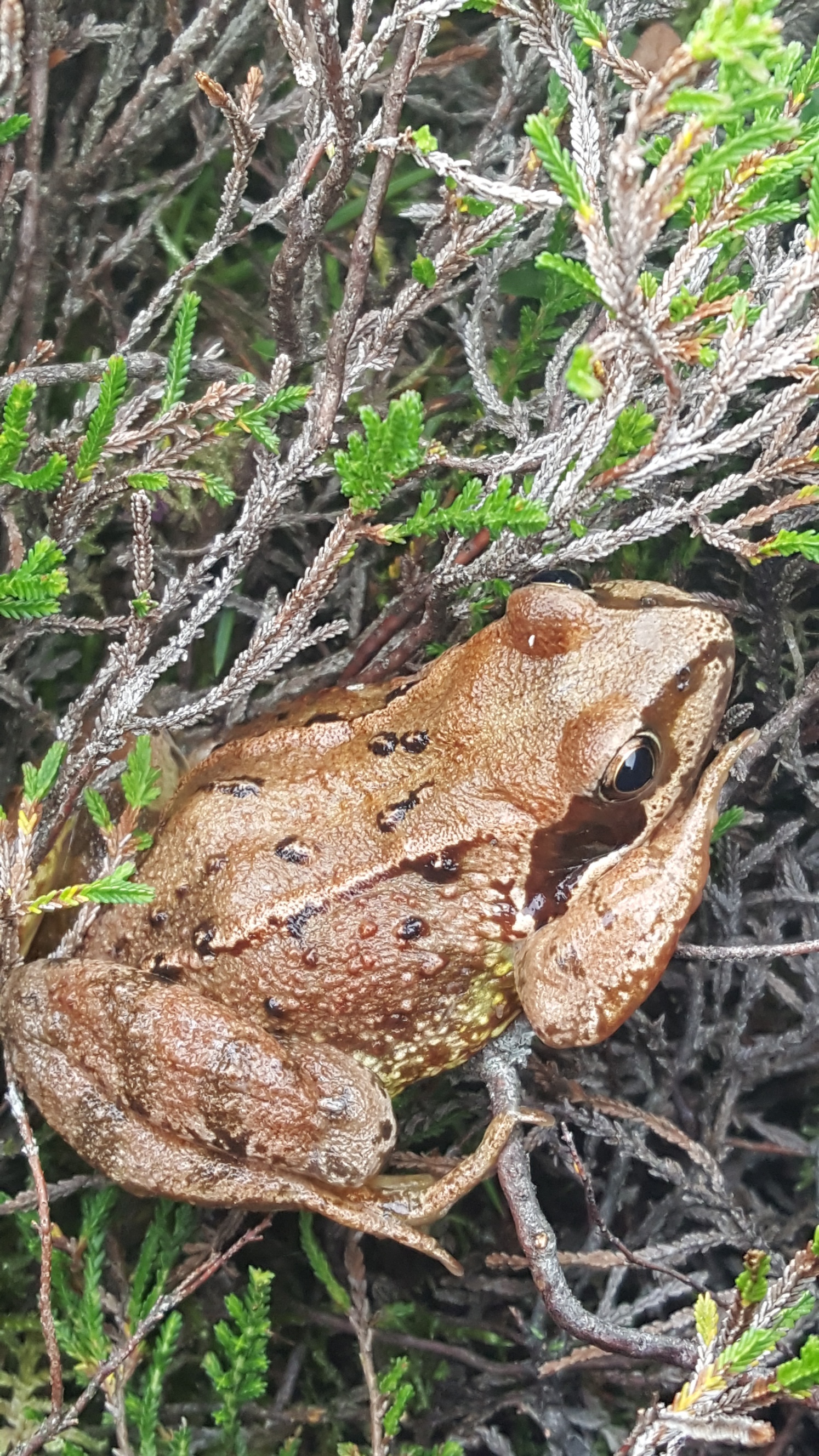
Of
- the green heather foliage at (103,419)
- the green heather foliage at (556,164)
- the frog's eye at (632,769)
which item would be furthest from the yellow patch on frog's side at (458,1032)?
the green heather foliage at (556,164)

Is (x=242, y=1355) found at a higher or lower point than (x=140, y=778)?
lower

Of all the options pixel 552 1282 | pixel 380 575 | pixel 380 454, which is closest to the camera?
pixel 380 454

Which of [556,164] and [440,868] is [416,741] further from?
[556,164]

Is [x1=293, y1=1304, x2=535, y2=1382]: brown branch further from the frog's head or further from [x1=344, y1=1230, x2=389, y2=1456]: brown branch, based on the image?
the frog's head

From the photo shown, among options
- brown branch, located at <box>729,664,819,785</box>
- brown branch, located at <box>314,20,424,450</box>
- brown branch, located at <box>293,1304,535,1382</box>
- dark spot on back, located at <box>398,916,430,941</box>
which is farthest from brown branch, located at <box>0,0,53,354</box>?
brown branch, located at <box>293,1304,535,1382</box>

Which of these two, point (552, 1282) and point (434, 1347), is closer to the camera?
point (552, 1282)

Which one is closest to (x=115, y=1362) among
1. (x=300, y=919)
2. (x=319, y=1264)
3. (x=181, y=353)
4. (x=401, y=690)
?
(x=319, y=1264)
